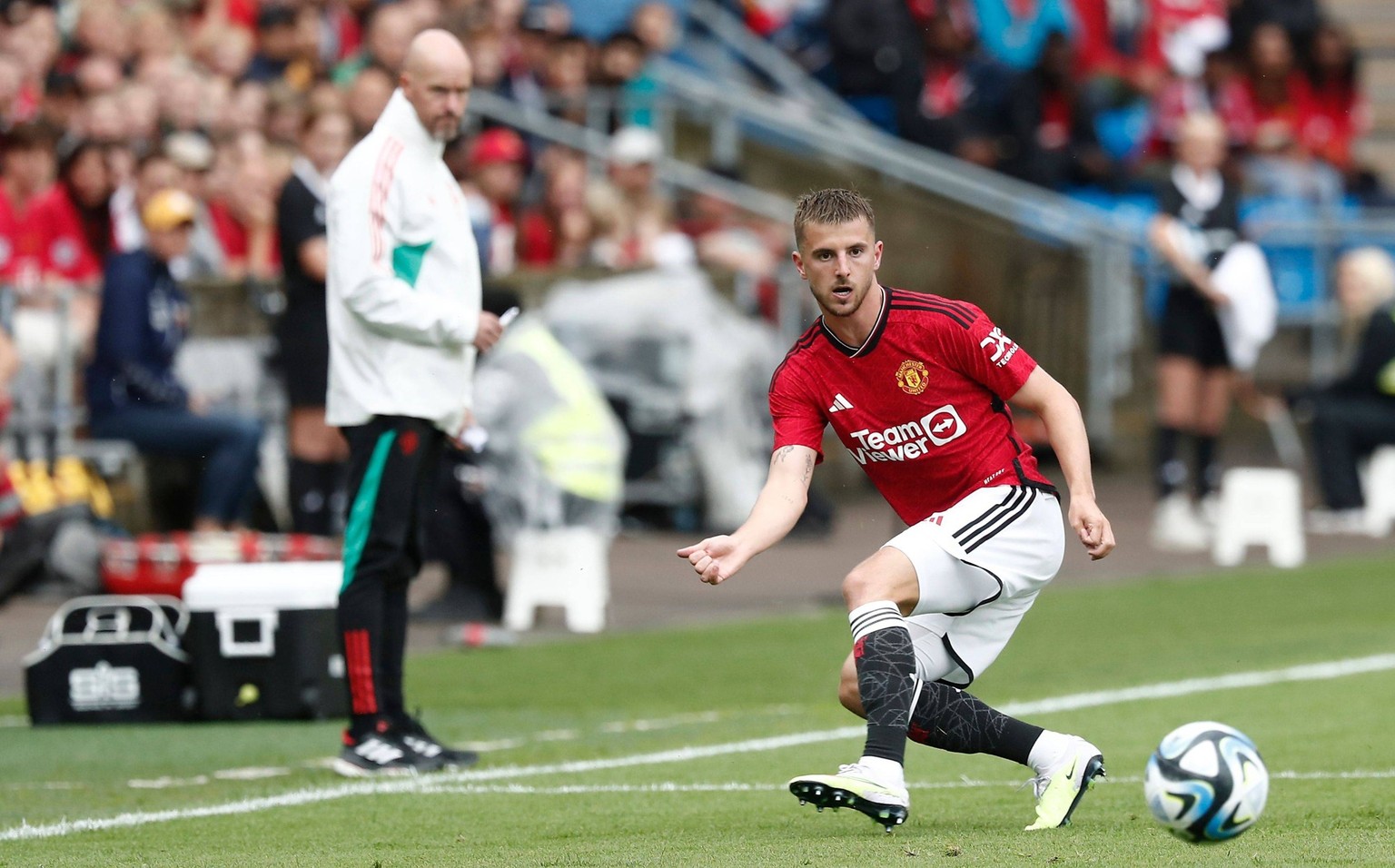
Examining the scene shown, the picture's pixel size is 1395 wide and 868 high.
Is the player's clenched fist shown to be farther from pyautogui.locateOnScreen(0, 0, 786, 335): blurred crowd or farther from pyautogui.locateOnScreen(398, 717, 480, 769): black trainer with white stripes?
pyautogui.locateOnScreen(0, 0, 786, 335): blurred crowd

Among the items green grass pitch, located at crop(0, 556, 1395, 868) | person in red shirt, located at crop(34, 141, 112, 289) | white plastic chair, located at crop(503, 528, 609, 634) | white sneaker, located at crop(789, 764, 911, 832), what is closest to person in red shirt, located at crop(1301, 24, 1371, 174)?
green grass pitch, located at crop(0, 556, 1395, 868)

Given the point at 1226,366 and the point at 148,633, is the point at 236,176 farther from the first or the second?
the point at 1226,366

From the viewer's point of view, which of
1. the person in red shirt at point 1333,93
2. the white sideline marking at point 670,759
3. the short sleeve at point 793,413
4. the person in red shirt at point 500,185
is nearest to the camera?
the short sleeve at point 793,413

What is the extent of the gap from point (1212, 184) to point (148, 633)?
898cm

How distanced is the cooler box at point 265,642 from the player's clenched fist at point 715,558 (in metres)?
3.49

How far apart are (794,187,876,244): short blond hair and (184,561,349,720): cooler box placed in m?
3.54

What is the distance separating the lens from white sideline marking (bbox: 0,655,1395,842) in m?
6.78

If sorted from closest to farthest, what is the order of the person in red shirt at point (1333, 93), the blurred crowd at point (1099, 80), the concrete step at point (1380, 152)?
the blurred crowd at point (1099, 80)
the person in red shirt at point (1333, 93)
the concrete step at point (1380, 152)

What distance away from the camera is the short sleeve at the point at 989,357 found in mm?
6250

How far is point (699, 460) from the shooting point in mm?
15555

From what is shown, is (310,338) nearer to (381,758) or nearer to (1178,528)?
(381,758)

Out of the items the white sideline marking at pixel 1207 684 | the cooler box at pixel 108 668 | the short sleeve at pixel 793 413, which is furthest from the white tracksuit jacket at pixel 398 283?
the white sideline marking at pixel 1207 684

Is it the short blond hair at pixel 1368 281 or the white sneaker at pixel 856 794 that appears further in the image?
the short blond hair at pixel 1368 281

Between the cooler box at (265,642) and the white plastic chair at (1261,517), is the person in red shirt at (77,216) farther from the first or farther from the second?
the white plastic chair at (1261,517)
